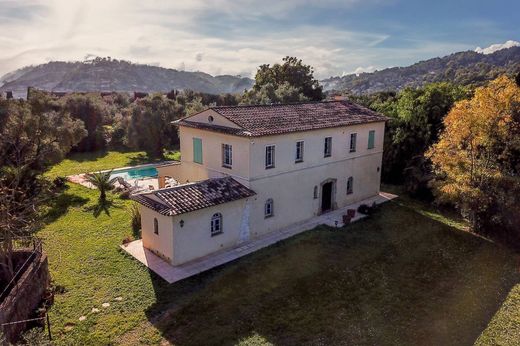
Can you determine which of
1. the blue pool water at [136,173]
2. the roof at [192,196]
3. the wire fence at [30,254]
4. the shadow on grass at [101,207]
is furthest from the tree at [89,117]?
the roof at [192,196]

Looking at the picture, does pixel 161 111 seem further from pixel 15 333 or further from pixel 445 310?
pixel 445 310

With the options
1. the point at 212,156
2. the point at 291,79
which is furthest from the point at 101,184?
the point at 291,79

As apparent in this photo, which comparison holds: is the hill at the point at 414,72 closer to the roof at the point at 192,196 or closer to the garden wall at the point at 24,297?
the roof at the point at 192,196

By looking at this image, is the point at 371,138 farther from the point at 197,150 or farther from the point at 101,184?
the point at 101,184

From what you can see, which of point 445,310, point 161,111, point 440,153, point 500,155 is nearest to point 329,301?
point 445,310

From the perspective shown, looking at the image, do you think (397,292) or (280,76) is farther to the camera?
(280,76)
